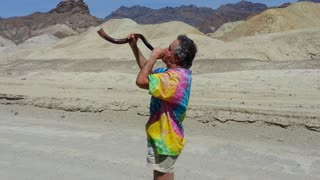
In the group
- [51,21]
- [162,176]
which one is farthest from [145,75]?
[51,21]

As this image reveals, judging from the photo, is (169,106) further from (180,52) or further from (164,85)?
(180,52)

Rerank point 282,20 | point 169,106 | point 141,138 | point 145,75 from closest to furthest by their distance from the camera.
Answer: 1. point 145,75
2. point 169,106
3. point 141,138
4. point 282,20

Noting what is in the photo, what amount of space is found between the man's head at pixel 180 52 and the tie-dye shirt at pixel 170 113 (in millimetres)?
69

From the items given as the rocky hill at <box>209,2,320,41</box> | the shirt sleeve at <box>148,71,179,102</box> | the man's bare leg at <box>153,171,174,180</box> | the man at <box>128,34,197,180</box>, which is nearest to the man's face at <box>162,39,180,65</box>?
the man at <box>128,34,197,180</box>

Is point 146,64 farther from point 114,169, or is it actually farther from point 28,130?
point 28,130

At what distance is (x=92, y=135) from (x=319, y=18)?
45265mm

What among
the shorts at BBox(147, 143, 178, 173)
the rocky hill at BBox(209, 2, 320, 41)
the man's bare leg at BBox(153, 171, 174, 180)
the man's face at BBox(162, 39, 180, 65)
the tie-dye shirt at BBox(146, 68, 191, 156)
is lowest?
the man's bare leg at BBox(153, 171, 174, 180)

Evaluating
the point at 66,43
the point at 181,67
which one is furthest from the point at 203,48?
the point at 181,67

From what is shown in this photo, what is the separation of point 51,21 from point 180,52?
8682 centimetres

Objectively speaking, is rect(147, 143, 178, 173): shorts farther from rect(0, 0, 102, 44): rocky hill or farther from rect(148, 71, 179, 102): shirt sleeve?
rect(0, 0, 102, 44): rocky hill

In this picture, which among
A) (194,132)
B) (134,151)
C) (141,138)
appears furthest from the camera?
(194,132)

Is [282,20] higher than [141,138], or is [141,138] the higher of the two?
[282,20]

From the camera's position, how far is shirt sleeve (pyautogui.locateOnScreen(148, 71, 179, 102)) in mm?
3895

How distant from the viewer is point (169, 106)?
13.2ft
